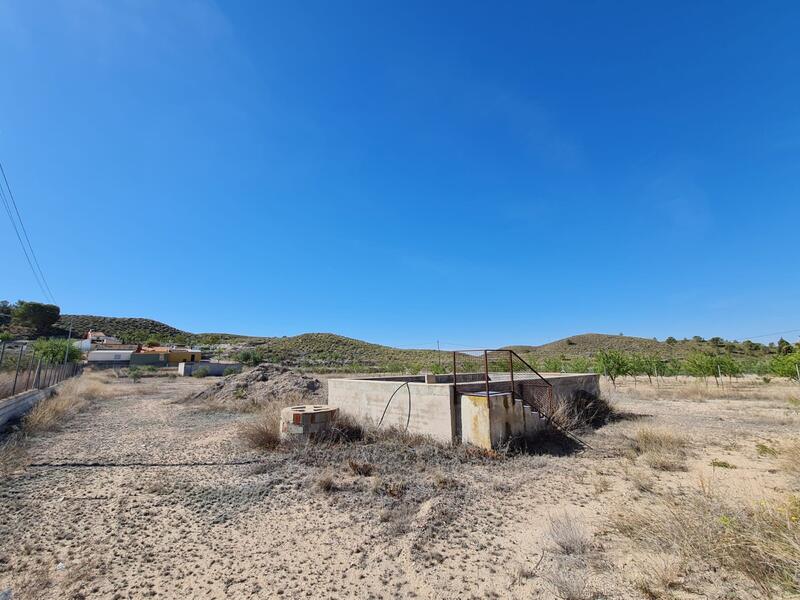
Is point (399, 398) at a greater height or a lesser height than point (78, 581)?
greater

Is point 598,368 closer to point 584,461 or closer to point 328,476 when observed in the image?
point 584,461

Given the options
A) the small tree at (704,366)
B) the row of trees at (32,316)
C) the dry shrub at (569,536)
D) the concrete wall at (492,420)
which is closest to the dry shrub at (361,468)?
the concrete wall at (492,420)

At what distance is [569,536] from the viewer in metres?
4.79

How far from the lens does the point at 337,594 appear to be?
155 inches

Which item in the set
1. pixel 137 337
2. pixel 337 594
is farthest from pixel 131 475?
pixel 137 337

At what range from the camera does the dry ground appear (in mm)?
4062

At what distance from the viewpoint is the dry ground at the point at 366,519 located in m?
4.06

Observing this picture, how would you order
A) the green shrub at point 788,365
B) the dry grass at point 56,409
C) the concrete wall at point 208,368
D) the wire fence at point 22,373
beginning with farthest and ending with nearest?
the concrete wall at point 208,368 < the green shrub at point 788,365 < the wire fence at point 22,373 < the dry grass at point 56,409

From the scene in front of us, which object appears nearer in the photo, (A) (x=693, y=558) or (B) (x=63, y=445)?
(A) (x=693, y=558)

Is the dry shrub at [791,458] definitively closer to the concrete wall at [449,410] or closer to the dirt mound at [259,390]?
the concrete wall at [449,410]

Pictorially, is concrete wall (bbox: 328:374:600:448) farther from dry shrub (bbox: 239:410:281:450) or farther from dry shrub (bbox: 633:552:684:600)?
dry shrub (bbox: 633:552:684:600)

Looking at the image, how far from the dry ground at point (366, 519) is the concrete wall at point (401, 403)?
0.97 metres

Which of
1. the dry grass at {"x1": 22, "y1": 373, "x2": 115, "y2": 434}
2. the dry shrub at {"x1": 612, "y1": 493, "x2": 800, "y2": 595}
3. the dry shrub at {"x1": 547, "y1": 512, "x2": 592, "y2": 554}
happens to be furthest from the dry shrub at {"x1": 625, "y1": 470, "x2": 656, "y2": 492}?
the dry grass at {"x1": 22, "y1": 373, "x2": 115, "y2": 434}

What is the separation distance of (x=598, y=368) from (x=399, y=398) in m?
25.3
